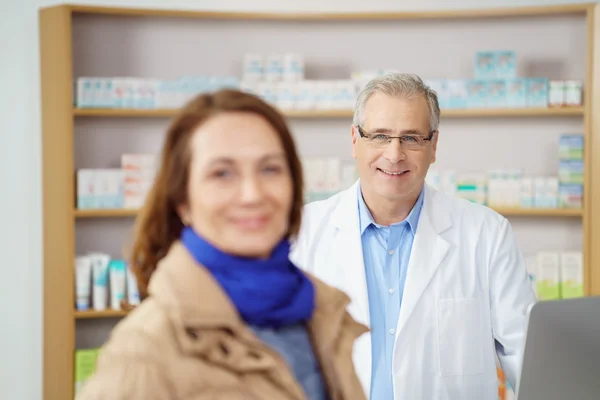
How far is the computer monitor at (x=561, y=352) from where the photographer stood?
4.00ft

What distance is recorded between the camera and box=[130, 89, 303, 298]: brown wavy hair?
988 millimetres

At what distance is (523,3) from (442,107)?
3.04 ft

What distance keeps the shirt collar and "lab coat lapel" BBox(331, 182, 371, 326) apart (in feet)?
0.05

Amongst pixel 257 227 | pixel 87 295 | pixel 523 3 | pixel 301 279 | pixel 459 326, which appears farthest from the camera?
pixel 523 3

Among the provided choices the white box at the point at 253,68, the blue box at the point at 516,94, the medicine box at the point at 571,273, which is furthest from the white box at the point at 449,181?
the white box at the point at 253,68

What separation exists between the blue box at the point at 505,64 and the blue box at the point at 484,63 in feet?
0.07

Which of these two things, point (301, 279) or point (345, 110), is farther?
point (345, 110)

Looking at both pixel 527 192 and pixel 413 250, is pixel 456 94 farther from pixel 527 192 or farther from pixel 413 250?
pixel 413 250

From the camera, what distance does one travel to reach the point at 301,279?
1.07 m

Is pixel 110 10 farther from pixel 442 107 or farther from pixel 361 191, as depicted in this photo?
pixel 361 191

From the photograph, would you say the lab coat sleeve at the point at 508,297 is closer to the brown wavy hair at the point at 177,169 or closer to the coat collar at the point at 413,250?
the coat collar at the point at 413,250

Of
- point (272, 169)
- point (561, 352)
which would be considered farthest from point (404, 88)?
point (272, 169)

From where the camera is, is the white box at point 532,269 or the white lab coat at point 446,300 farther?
the white box at point 532,269

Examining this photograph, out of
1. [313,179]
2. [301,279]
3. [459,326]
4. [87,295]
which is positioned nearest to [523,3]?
[313,179]
